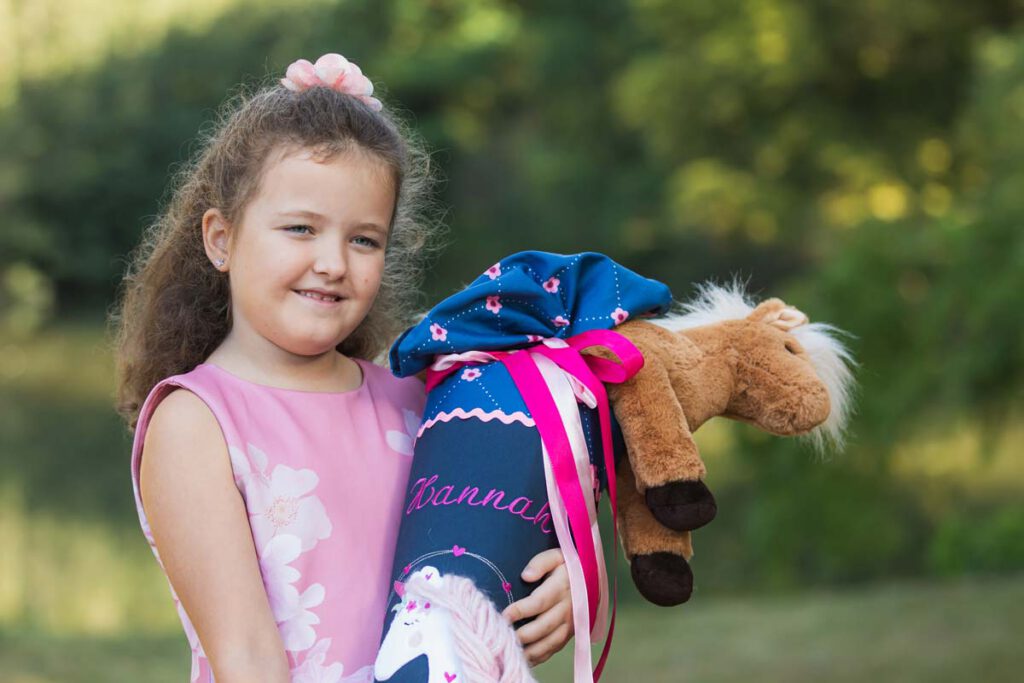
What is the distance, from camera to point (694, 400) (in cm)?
160

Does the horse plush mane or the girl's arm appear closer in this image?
the girl's arm

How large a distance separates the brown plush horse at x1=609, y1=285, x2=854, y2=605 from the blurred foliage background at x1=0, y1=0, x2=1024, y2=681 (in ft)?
1.11

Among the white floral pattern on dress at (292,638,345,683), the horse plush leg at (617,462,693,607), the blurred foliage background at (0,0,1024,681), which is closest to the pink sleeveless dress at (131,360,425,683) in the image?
the white floral pattern on dress at (292,638,345,683)

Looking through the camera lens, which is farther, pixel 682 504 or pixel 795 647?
pixel 795 647

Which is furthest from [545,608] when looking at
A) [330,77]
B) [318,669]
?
[330,77]

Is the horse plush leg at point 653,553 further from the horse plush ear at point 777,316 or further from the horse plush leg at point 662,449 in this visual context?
the horse plush ear at point 777,316

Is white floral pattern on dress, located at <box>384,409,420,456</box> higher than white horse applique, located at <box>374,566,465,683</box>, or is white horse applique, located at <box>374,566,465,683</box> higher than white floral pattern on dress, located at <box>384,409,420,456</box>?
white floral pattern on dress, located at <box>384,409,420,456</box>

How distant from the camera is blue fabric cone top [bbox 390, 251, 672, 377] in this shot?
152 centimetres

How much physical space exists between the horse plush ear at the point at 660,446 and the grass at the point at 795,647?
9.89 feet

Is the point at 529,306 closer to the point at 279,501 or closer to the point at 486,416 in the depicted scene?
the point at 486,416

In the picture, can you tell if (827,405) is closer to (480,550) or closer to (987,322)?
(480,550)

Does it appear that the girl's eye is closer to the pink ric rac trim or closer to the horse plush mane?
the pink ric rac trim

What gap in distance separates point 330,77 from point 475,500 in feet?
1.88

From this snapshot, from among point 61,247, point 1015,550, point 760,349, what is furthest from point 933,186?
point 61,247
